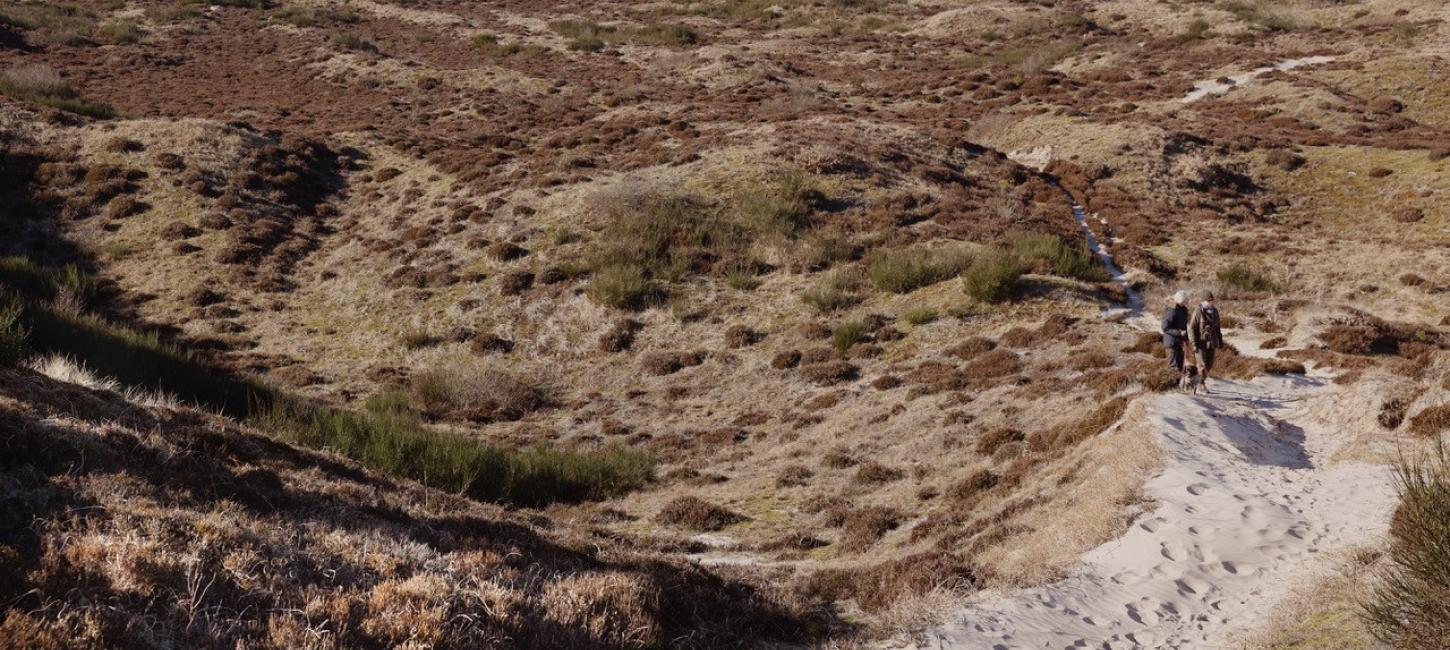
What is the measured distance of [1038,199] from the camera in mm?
26703

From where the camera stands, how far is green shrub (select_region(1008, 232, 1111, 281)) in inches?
755

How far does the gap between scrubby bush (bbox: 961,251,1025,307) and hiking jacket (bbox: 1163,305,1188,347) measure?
6.05m

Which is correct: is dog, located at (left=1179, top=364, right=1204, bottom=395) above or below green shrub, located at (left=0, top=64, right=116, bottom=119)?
below

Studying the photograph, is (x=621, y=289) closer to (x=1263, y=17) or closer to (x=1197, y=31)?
(x=1197, y=31)

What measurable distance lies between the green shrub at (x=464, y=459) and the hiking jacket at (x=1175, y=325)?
9077 millimetres

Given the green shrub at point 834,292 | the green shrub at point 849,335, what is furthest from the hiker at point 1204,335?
the green shrub at point 834,292

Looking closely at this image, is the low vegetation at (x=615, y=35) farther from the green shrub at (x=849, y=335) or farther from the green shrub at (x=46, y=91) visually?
the green shrub at (x=849, y=335)

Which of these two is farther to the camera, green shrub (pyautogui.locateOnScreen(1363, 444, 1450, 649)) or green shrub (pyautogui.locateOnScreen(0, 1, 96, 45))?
A: green shrub (pyautogui.locateOnScreen(0, 1, 96, 45))

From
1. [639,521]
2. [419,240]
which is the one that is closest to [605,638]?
[639,521]

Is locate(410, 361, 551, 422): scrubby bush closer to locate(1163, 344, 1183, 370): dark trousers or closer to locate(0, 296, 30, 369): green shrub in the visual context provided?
locate(0, 296, 30, 369): green shrub

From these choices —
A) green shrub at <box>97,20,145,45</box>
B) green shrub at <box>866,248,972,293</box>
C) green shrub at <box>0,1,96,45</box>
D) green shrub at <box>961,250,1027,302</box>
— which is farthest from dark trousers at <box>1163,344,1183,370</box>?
green shrub at <box>97,20,145,45</box>

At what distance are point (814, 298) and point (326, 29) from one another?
54710 millimetres

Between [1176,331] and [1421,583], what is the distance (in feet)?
25.9

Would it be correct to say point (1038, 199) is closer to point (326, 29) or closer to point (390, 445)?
point (390, 445)
